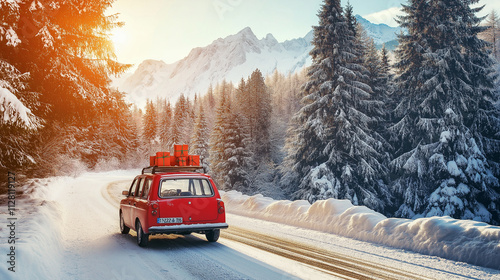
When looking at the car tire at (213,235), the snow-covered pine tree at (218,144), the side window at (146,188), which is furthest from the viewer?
the snow-covered pine tree at (218,144)

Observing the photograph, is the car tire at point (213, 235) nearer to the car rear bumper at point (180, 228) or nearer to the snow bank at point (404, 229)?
the car rear bumper at point (180, 228)

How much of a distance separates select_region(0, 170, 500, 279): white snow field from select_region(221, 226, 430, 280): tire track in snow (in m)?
0.02

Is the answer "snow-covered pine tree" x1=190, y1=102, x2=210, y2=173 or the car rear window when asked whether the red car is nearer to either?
the car rear window

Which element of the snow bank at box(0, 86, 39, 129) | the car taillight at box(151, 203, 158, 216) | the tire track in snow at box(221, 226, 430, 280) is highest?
the snow bank at box(0, 86, 39, 129)

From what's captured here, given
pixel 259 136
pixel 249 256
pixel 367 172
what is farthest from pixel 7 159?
pixel 259 136

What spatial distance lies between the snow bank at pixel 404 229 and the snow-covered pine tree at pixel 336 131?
11385mm

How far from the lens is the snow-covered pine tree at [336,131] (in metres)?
24.0

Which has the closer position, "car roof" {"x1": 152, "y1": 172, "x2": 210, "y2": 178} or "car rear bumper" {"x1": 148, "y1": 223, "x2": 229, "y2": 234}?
"car rear bumper" {"x1": 148, "y1": 223, "x2": 229, "y2": 234}

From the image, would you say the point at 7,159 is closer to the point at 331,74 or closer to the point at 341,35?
the point at 331,74

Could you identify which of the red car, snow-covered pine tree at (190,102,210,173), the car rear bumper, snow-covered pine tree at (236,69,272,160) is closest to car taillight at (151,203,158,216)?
the red car

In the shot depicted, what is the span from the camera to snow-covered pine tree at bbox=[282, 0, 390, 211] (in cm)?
2395

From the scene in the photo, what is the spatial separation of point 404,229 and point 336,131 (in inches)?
659

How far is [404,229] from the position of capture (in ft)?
27.6

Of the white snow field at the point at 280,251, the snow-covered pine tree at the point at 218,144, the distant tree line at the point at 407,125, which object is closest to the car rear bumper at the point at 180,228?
the white snow field at the point at 280,251
